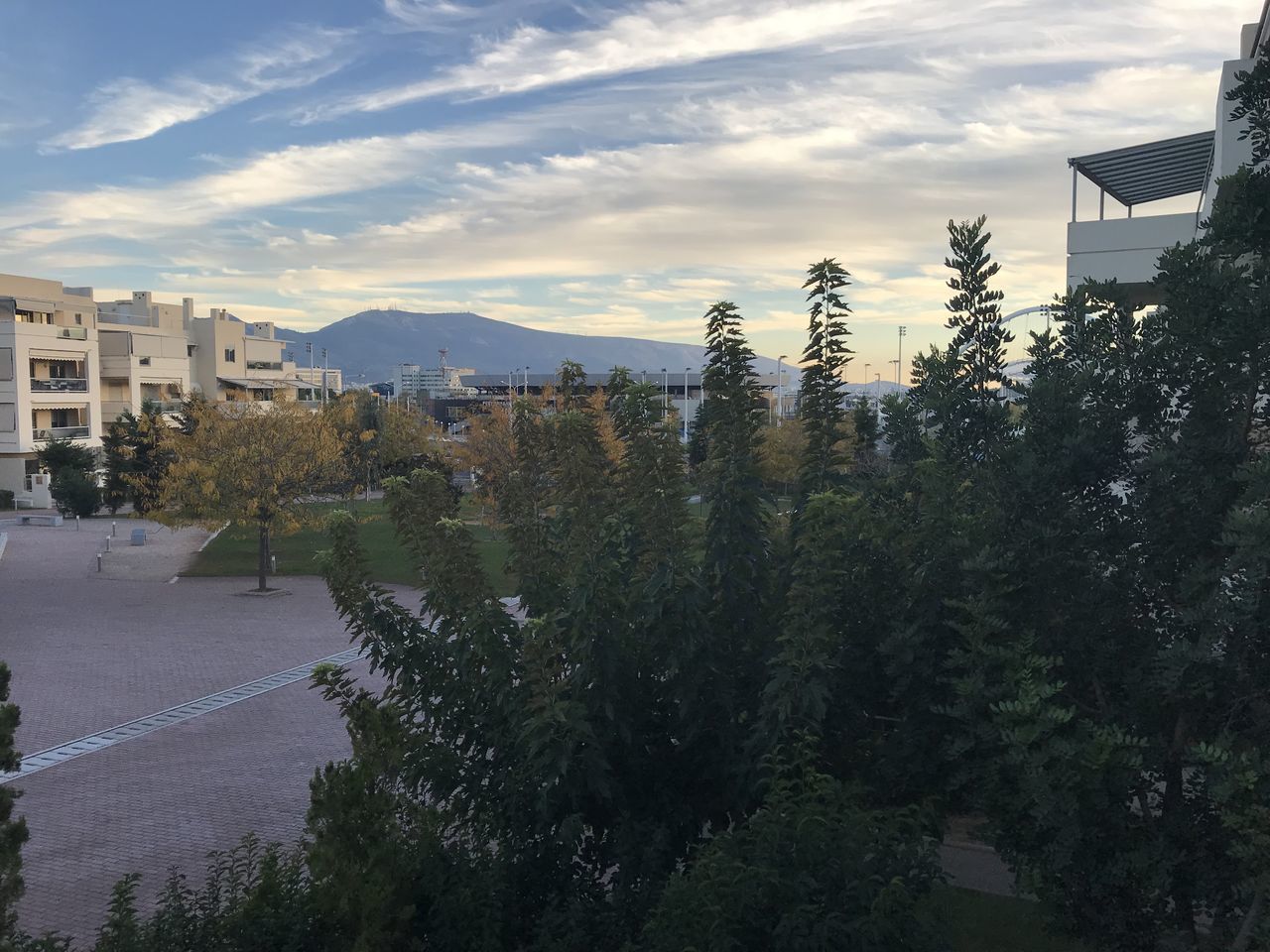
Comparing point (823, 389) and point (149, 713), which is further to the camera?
point (149, 713)

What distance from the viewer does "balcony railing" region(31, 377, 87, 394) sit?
48.3 meters

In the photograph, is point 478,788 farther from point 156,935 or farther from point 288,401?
point 288,401

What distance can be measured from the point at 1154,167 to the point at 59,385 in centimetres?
4879

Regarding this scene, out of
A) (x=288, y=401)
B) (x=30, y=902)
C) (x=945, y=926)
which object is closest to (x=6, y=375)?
(x=288, y=401)

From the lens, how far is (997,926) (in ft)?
26.1

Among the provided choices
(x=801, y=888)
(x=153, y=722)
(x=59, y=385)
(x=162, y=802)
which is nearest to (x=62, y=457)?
(x=59, y=385)

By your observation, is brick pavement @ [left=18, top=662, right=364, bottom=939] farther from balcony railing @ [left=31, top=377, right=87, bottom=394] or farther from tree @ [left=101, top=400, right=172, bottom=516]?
balcony railing @ [left=31, top=377, right=87, bottom=394]

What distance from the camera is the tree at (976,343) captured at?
6.72 meters

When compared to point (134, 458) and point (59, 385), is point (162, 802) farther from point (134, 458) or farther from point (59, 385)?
point (59, 385)

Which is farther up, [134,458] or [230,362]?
[230,362]

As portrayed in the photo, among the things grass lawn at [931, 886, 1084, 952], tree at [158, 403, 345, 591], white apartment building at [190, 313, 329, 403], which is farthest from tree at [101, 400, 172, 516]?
grass lawn at [931, 886, 1084, 952]

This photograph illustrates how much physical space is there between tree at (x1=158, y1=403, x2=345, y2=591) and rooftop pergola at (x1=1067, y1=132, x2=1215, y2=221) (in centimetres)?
1870

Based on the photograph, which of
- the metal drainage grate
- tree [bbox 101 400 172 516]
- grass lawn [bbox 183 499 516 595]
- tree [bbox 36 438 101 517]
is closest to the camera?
the metal drainage grate

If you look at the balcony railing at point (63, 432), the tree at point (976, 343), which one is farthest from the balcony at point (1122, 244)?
the balcony railing at point (63, 432)
